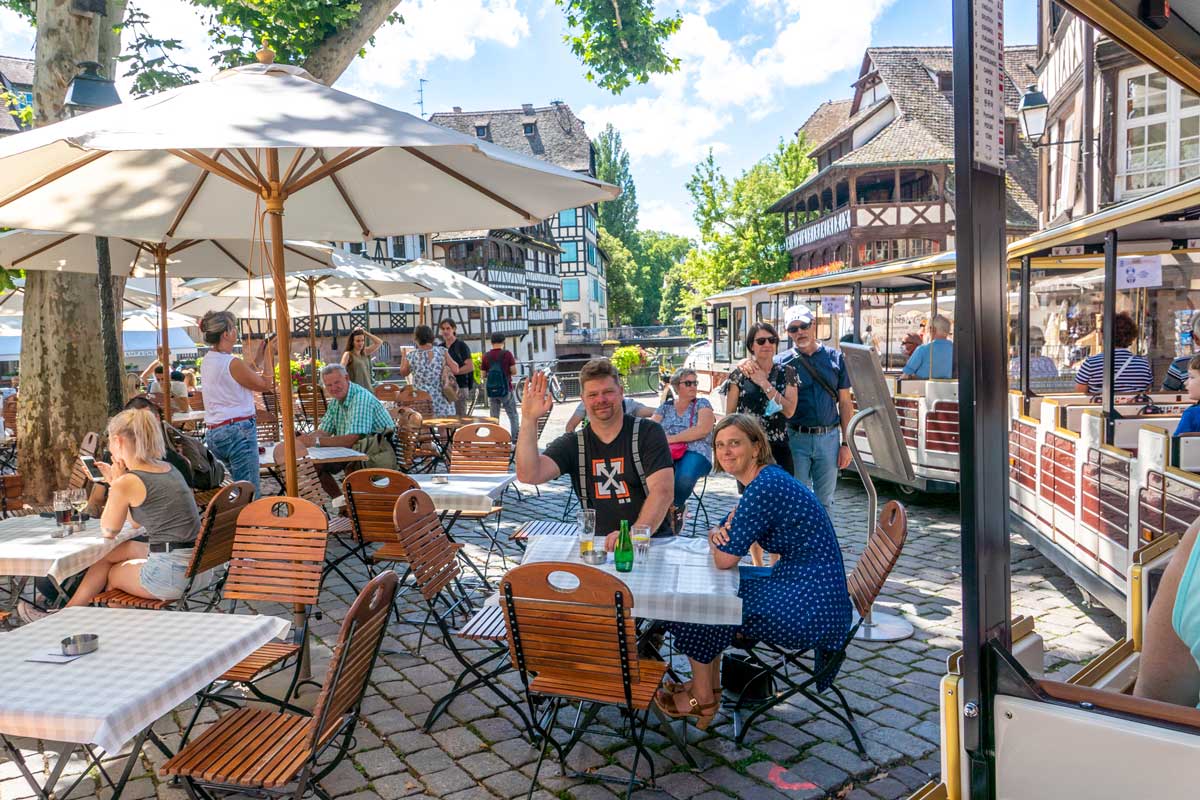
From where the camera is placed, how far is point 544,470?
4.59 metres

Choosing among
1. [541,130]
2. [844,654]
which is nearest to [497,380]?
[844,654]

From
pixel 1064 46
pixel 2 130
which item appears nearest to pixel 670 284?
pixel 2 130

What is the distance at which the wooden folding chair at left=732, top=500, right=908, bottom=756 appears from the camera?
3.66 meters

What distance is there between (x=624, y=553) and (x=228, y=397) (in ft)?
13.7

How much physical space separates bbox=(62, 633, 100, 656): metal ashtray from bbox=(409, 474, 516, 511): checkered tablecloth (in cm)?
250

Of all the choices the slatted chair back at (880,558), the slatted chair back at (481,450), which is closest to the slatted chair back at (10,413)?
the slatted chair back at (481,450)

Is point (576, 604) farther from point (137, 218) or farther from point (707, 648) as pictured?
point (137, 218)

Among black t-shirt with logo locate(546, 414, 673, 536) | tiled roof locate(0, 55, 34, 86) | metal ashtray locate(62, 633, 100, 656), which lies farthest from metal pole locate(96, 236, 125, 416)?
tiled roof locate(0, 55, 34, 86)

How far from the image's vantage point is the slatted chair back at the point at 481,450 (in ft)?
22.6

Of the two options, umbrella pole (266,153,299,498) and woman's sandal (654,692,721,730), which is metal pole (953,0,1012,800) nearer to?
woman's sandal (654,692,721,730)

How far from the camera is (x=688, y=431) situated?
6.84m

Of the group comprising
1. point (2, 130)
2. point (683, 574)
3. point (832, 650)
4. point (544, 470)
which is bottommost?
point (832, 650)

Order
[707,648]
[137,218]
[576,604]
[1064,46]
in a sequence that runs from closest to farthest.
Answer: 1. [576,604]
2. [707,648]
3. [137,218]
4. [1064,46]

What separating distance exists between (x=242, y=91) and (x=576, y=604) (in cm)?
259
